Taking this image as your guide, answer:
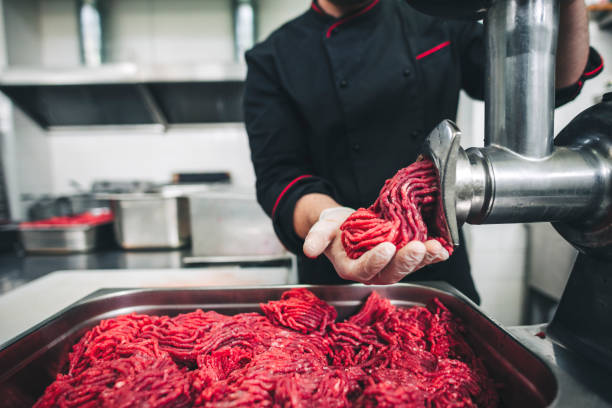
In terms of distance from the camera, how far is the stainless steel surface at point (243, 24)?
4543 millimetres

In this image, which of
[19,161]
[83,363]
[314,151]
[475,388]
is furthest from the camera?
[19,161]

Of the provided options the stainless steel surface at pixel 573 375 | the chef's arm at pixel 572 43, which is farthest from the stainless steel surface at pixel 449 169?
the chef's arm at pixel 572 43

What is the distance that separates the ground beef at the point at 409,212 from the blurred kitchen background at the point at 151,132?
7.55 ft

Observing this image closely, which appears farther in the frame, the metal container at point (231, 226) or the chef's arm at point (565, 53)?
the metal container at point (231, 226)

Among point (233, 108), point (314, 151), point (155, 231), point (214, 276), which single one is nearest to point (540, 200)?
point (314, 151)

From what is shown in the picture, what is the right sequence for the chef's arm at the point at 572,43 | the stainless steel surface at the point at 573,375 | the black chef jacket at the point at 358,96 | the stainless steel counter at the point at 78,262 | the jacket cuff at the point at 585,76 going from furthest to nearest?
the stainless steel counter at the point at 78,262 → the black chef jacket at the point at 358,96 → the jacket cuff at the point at 585,76 → the chef's arm at the point at 572,43 → the stainless steel surface at the point at 573,375

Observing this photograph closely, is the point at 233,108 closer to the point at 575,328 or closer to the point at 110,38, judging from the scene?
the point at 110,38

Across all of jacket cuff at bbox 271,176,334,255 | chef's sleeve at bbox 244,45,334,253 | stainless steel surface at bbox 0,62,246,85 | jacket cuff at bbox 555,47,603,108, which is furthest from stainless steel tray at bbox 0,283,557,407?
stainless steel surface at bbox 0,62,246,85

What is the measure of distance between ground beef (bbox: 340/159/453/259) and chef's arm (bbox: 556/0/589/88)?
0.64m

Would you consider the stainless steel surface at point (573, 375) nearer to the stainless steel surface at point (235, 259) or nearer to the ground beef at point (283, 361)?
the ground beef at point (283, 361)

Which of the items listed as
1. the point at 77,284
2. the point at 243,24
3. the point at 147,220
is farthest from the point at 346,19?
the point at 243,24

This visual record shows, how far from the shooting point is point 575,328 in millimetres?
908

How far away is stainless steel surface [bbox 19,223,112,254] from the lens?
11.3ft

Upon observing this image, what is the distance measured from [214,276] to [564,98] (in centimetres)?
193
